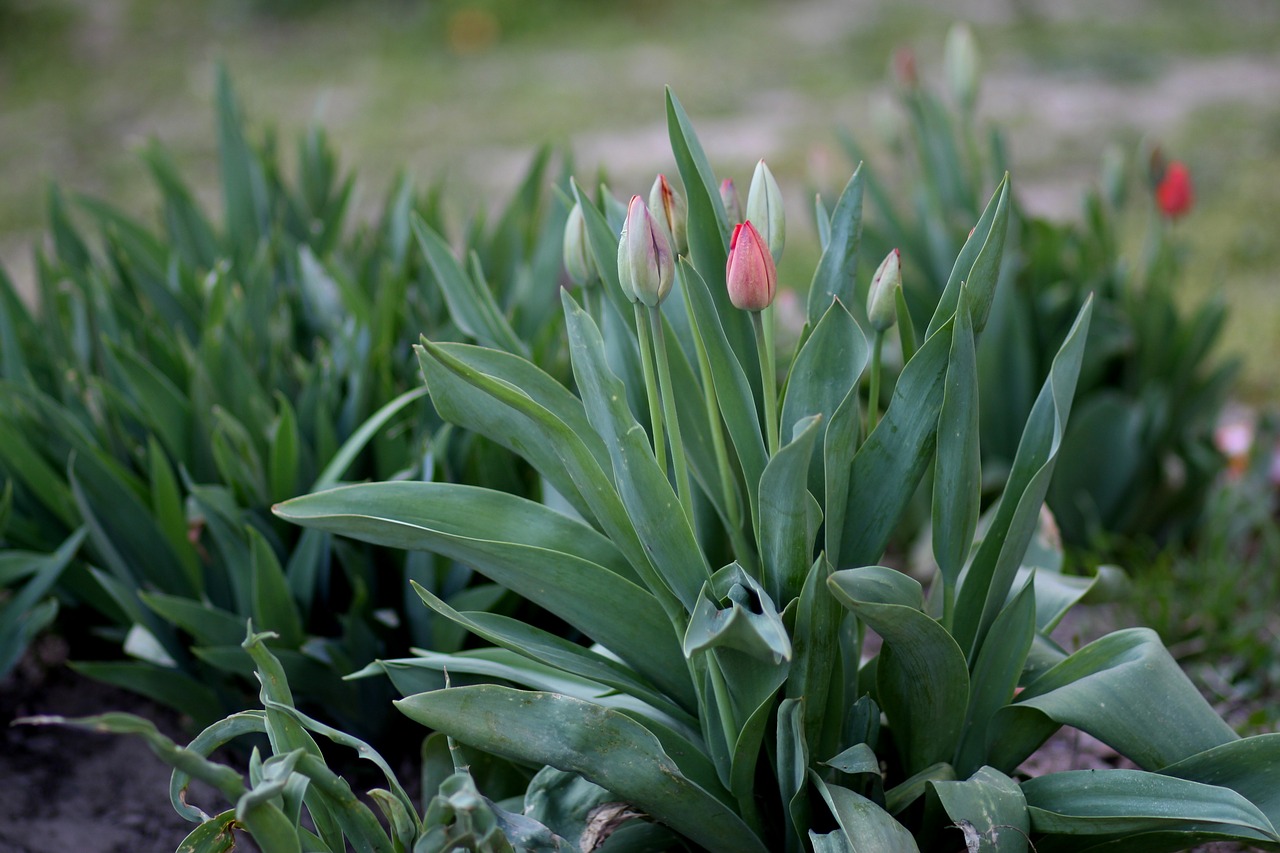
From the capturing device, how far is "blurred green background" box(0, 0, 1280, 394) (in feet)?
16.4

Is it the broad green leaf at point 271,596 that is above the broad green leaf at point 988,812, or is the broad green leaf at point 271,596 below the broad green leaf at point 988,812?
below

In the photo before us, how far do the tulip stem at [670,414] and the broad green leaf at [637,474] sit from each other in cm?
4

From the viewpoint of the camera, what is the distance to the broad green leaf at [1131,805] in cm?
107

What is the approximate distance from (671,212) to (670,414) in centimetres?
21

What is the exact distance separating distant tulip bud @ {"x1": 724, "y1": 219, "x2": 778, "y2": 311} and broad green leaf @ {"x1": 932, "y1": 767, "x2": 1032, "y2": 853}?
505 mm

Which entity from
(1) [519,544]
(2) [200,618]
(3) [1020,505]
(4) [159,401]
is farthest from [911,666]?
(4) [159,401]

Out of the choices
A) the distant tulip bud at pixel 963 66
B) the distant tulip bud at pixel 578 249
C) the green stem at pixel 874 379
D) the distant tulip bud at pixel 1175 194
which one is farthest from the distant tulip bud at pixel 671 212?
the distant tulip bud at pixel 1175 194

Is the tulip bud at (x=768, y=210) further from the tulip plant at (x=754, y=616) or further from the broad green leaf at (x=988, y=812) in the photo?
the broad green leaf at (x=988, y=812)

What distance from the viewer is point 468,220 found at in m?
2.55

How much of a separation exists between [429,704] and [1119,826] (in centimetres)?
68

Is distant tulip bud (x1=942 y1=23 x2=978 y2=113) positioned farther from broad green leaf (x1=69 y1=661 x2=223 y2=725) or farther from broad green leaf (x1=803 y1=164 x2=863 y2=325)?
broad green leaf (x1=69 y1=661 x2=223 y2=725)

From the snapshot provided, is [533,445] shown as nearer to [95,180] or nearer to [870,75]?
[95,180]

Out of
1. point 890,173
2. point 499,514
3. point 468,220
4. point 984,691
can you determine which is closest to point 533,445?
point 499,514

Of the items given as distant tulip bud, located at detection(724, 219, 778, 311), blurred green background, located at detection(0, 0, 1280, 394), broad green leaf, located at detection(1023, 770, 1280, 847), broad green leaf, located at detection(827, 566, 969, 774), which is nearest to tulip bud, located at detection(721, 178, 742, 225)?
distant tulip bud, located at detection(724, 219, 778, 311)
